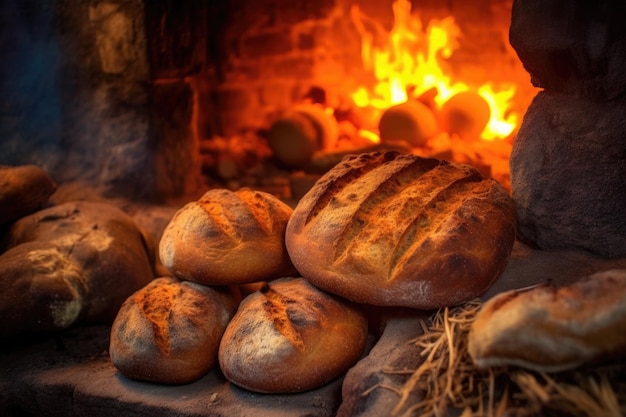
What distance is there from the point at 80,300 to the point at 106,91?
1625 millimetres

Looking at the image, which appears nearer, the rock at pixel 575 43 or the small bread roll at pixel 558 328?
the small bread roll at pixel 558 328

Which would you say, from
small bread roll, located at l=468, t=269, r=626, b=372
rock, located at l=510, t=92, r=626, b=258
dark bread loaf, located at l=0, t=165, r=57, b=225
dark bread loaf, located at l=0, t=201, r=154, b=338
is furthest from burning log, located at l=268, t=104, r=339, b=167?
small bread roll, located at l=468, t=269, r=626, b=372

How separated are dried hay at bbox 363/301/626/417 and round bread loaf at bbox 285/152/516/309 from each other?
0.15 meters

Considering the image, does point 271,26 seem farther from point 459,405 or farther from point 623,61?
point 459,405

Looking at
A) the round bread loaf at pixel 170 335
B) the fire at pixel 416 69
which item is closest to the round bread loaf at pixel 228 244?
the round bread loaf at pixel 170 335

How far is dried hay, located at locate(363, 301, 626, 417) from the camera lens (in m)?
1.53

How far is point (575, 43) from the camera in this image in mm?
2266

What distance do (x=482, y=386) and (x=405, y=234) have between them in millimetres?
635

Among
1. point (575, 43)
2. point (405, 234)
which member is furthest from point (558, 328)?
point (575, 43)

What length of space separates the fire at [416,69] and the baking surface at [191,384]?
7.65 ft

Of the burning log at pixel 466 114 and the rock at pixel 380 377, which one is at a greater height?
the burning log at pixel 466 114

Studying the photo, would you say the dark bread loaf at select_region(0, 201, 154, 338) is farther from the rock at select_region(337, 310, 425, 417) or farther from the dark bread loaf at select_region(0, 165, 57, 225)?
the rock at select_region(337, 310, 425, 417)

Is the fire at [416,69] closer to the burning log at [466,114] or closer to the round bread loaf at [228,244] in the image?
the burning log at [466,114]

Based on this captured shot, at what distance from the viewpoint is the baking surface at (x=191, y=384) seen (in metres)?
2.02
